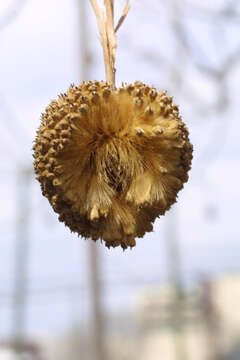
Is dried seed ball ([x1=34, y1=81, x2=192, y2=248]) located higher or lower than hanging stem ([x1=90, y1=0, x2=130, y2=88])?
lower

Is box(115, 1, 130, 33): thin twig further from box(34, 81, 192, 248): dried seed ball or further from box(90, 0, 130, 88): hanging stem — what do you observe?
box(34, 81, 192, 248): dried seed ball

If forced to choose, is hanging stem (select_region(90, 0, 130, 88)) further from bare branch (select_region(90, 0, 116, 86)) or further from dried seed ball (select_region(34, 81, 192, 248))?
dried seed ball (select_region(34, 81, 192, 248))

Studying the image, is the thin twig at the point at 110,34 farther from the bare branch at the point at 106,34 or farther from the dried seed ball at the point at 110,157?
the dried seed ball at the point at 110,157

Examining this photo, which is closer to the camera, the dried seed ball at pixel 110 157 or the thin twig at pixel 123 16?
the dried seed ball at pixel 110 157

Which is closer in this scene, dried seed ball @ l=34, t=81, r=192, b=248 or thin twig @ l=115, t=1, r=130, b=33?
dried seed ball @ l=34, t=81, r=192, b=248

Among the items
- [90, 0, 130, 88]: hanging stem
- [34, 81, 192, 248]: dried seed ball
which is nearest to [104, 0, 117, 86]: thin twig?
[90, 0, 130, 88]: hanging stem

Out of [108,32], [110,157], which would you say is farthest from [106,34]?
[110,157]

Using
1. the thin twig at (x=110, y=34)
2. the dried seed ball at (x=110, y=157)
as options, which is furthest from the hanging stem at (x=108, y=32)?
the dried seed ball at (x=110, y=157)

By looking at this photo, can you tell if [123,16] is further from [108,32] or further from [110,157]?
[110,157]

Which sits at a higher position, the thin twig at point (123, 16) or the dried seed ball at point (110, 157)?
the thin twig at point (123, 16)
